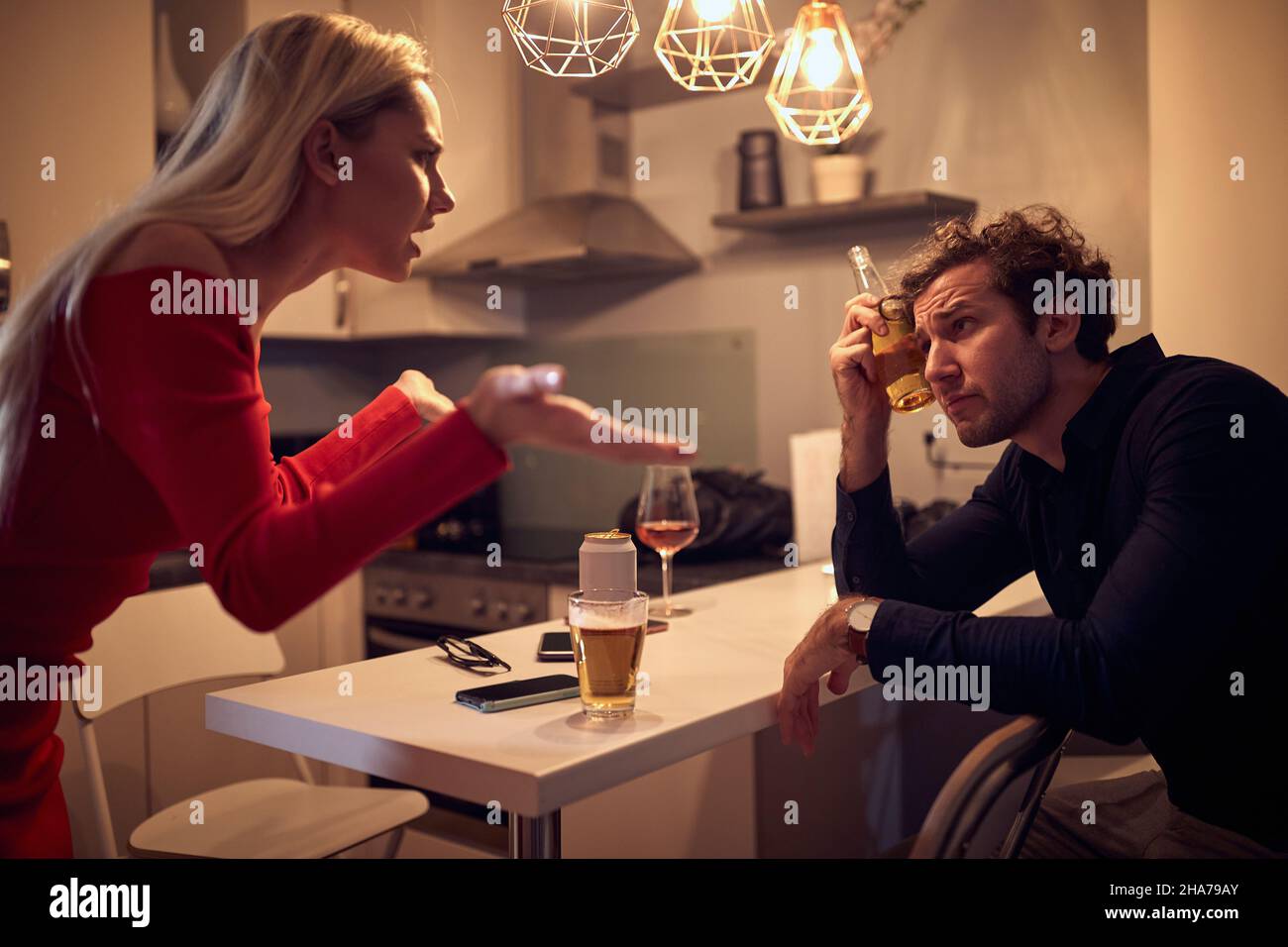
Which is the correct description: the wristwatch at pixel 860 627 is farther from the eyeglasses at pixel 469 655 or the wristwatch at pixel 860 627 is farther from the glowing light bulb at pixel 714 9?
the glowing light bulb at pixel 714 9

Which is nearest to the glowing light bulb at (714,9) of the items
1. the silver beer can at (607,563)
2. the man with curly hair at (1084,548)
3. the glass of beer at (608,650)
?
the man with curly hair at (1084,548)

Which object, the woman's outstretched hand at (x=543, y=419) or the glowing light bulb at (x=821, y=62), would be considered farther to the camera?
the glowing light bulb at (x=821, y=62)

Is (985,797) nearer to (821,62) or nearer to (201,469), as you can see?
(201,469)

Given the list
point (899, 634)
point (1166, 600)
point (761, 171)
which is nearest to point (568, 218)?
point (761, 171)

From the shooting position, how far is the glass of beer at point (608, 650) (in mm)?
1022

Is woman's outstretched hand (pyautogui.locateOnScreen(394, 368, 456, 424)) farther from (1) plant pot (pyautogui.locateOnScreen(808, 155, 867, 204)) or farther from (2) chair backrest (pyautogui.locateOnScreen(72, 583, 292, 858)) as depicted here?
(1) plant pot (pyautogui.locateOnScreen(808, 155, 867, 204))

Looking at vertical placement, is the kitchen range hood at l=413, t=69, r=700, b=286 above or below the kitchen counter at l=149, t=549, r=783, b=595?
above

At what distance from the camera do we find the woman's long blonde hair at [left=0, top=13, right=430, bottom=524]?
83 centimetres

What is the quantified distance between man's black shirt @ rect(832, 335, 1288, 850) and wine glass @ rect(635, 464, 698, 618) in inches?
18.3

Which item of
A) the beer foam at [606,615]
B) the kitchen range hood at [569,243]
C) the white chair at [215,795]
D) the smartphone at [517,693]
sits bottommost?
the white chair at [215,795]

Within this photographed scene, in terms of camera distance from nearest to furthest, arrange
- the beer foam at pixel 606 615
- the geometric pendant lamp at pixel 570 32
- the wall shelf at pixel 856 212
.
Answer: the beer foam at pixel 606 615, the geometric pendant lamp at pixel 570 32, the wall shelf at pixel 856 212

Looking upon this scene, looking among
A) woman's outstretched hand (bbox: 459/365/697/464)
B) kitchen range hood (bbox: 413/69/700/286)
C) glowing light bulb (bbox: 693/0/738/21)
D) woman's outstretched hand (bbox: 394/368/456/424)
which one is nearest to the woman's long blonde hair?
woman's outstretched hand (bbox: 459/365/697/464)

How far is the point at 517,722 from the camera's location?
103cm

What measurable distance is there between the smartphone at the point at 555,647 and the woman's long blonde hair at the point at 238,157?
0.60m
